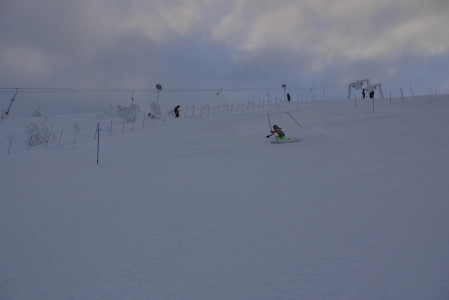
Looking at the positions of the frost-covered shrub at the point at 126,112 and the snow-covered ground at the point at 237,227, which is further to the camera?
the frost-covered shrub at the point at 126,112

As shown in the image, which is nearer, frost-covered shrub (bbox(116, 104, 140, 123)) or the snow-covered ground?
the snow-covered ground

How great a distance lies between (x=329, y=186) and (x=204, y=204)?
324 centimetres

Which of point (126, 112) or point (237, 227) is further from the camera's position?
point (126, 112)

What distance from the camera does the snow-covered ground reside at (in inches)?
139

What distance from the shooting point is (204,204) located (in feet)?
21.6

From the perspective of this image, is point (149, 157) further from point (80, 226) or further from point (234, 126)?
point (234, 126)

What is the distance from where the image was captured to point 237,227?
17.0 ft

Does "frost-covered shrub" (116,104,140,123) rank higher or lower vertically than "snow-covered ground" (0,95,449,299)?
higher

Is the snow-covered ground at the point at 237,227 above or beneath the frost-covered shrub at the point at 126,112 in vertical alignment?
beneath

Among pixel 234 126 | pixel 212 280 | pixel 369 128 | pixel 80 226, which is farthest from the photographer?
pixel 234 126

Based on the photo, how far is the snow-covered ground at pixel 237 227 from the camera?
3533 millimetres

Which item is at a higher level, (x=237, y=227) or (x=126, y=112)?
(x=126, y=112)

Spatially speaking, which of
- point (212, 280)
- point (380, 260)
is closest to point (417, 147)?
point (380, 260)

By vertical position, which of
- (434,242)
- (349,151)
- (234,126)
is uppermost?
(234,126)
